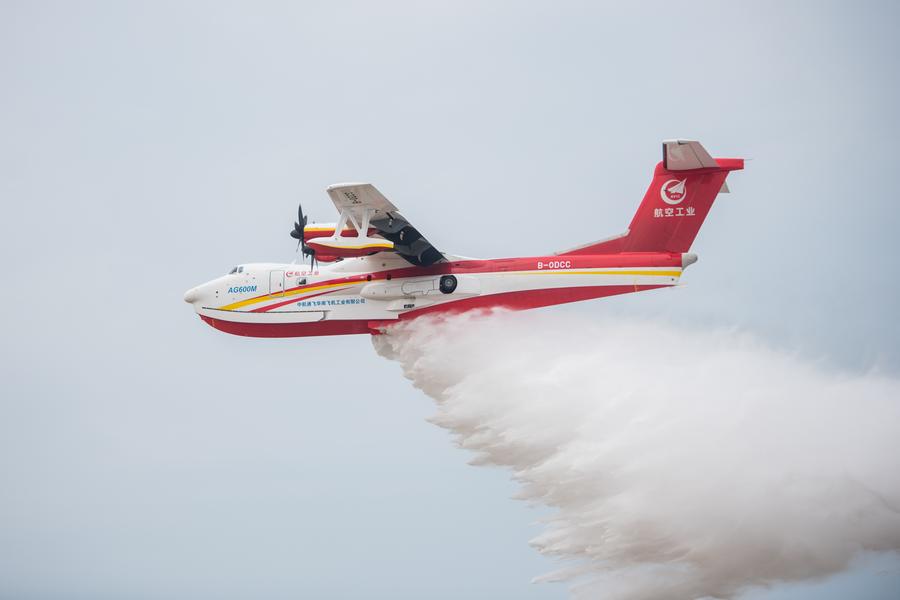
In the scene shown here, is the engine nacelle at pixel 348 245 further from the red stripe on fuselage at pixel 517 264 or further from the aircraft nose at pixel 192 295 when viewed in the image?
the aircraft nose at pixel 192 295

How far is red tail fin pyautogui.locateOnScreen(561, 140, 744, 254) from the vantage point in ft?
82.2

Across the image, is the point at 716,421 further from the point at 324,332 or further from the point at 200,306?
the point at 200,306

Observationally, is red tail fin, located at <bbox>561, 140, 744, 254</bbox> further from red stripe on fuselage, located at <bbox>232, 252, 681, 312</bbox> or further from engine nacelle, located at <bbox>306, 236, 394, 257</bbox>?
engine nacelle, located at <bbox>306, 236, 394, 257</bbox>

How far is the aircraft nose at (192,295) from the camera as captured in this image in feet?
90.0

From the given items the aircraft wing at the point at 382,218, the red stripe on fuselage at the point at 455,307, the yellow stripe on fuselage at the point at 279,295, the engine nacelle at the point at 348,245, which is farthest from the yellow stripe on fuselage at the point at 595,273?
the yellow stripe on fuselage at the point at 279,295

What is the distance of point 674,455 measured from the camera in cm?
2222

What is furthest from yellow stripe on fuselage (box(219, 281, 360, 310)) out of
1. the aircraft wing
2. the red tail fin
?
the red tail fin

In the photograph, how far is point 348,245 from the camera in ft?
81.5

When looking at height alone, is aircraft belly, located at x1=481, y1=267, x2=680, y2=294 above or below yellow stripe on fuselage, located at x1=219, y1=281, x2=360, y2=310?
below

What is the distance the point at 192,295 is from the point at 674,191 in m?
10.6

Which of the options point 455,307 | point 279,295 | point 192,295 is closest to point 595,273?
point 455,307

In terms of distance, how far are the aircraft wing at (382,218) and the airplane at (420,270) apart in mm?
20

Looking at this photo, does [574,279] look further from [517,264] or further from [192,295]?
[192,295]

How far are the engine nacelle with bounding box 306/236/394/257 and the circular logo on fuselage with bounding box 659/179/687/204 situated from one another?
561 centimetres
